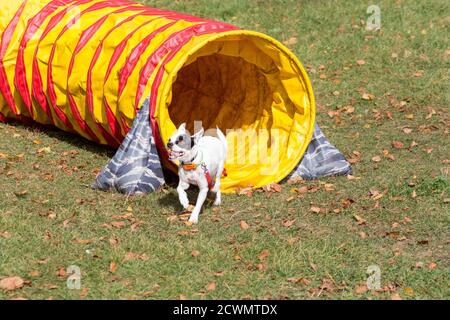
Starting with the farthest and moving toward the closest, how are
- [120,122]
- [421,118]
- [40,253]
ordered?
1. [421,118]
2. [120,122]
3. [40,253]

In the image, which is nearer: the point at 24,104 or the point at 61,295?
the point at 61,295

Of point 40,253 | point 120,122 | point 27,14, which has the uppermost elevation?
point 27,14

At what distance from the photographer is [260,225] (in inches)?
299

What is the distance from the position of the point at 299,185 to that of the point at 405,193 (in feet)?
4.05

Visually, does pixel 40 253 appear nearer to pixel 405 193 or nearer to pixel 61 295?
pixel 61 295

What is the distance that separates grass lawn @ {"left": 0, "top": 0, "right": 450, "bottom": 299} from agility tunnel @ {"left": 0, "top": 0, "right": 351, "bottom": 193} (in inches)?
14.6

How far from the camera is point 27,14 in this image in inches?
408

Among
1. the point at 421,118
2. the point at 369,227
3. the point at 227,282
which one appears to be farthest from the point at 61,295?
the point at 421,118

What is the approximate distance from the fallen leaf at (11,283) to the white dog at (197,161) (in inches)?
75.4

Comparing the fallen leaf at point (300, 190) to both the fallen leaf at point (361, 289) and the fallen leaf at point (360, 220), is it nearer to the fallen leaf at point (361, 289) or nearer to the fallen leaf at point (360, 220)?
the fallen leaf at point (360, 220)

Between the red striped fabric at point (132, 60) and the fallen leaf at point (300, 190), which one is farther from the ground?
the red striped fabric at point (132, 60)

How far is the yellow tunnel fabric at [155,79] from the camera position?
8297 mm

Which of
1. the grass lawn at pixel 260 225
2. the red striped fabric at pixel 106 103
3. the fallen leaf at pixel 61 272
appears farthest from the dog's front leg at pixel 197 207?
the red striped fabric at pixel 106 103

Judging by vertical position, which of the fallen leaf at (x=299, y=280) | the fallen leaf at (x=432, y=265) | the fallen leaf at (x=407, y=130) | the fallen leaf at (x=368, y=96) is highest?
the fallen leaf at (x=432, y=265)
